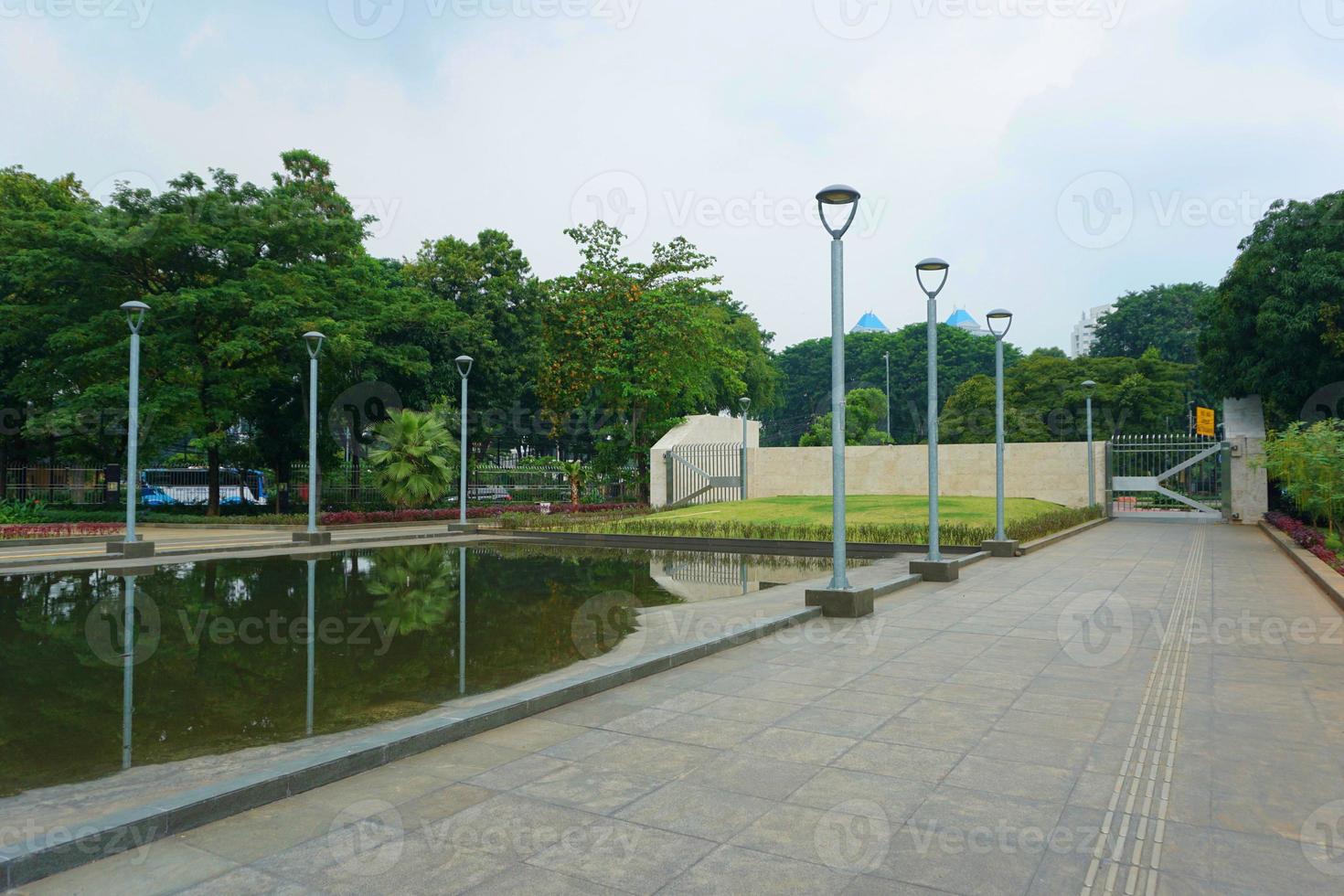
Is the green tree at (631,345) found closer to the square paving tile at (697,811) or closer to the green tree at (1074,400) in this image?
the green tree at (1074,400)

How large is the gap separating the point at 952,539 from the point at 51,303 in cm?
2725

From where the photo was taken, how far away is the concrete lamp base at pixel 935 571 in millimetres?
12477

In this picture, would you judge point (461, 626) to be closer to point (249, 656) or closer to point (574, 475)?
point (249, 656)

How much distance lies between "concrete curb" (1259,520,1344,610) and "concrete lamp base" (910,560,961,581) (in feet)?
14.8

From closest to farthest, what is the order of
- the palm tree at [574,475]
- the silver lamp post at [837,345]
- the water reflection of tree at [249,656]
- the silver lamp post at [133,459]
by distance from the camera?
the water reflection of tree at [249,656] < the silver lamp post at [837,345] < the silver lamp post at [133,459] < the palm tree at [574,475]

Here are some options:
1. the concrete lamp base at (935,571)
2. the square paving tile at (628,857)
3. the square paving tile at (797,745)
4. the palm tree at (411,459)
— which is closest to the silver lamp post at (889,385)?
the palm tree at (411,459)

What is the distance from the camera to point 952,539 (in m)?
16.9

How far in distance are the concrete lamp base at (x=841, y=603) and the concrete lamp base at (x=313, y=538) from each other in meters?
14.4

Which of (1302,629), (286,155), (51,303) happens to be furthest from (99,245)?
(1302,629)

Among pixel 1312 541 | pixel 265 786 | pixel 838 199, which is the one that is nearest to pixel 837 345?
pixel 838 199

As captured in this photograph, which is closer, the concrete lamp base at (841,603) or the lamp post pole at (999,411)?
the concrete lamp base at (841,603)

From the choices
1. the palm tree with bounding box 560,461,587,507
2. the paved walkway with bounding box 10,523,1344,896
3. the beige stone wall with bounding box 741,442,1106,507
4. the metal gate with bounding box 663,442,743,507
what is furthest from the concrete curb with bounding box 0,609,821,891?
the beige stone wall with bounding box 741,442,1106,507

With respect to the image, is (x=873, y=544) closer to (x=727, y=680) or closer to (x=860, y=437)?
(x=727, y=680)

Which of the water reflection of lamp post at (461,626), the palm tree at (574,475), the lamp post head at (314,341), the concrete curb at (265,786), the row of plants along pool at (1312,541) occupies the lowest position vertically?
the water reflection of lamp post at (461,626)
